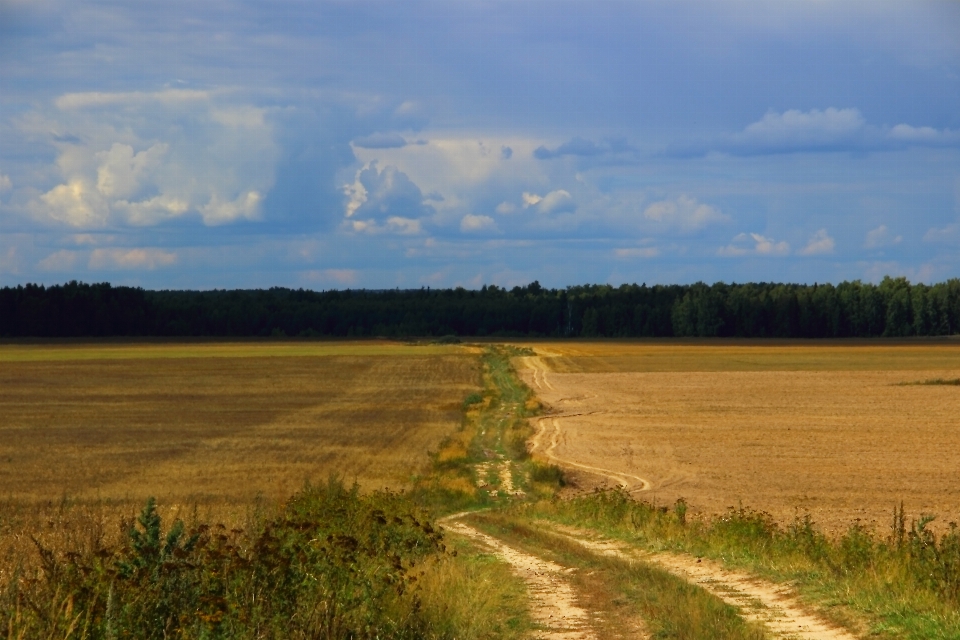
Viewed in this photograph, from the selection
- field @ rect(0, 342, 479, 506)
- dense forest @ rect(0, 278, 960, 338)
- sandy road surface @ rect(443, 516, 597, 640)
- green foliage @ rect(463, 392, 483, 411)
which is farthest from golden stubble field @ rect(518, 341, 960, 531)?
dense forest @ rect(0, 278, 960, 338)

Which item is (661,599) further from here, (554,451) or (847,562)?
(554,451)

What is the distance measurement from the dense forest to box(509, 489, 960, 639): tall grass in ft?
482

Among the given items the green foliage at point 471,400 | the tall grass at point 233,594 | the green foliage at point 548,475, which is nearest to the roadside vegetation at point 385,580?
the tall grass at point 233,594

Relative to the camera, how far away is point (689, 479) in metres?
28.9

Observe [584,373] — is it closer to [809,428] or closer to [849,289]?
[809,428]

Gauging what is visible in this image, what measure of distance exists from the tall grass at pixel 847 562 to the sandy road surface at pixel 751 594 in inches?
7.9

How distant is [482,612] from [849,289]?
16068 cm

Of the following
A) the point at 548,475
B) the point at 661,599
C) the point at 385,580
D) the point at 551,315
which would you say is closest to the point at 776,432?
the point at 548,475

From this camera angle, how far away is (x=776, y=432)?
135 feet

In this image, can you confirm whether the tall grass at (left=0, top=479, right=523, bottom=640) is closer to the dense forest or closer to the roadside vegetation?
the roadside vegetation

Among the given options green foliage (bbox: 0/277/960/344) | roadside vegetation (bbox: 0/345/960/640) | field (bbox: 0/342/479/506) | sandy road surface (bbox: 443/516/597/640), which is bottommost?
field (bbox: 0/342/479/506)

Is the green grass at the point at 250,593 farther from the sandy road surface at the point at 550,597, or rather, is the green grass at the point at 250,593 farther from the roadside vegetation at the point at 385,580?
the sandy road surface at the point at 550,597

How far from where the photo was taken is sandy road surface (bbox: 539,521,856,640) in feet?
30.0

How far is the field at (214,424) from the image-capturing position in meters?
29.2
